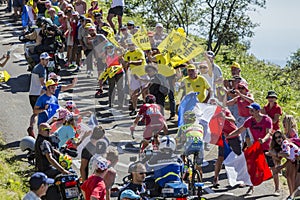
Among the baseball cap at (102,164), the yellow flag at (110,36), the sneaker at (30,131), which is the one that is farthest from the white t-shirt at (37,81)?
Answer: the baseball cap at (102,164)

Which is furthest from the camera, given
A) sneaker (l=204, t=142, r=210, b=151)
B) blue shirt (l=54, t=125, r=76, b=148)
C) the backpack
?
the backpack

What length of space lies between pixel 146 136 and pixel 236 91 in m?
2.35

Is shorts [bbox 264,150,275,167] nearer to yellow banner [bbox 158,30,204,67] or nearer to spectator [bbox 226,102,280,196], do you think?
spectator [bbox 226,102,280,196]

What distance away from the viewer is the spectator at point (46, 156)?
11555mm

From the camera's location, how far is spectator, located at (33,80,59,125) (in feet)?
47.0

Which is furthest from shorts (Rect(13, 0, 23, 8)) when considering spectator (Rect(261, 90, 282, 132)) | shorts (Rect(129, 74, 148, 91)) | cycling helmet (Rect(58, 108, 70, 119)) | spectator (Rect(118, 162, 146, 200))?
spectator (Rect(118, 162, 146, 200))

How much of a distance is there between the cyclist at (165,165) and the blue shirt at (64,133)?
86.6 inches

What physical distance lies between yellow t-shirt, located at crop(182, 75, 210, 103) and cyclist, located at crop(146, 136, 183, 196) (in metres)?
3.73

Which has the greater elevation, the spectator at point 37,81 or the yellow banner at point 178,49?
the yellow banner at point 178,49

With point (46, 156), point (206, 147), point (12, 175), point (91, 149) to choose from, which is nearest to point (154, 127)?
point (206, 147)

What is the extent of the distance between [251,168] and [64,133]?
392 centimetres

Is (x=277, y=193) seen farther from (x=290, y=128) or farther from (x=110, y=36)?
(x=110, y=36)

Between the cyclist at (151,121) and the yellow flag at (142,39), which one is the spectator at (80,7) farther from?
the cyclist at (151,121)

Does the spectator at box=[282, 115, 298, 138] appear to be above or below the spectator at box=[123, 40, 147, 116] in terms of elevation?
below
